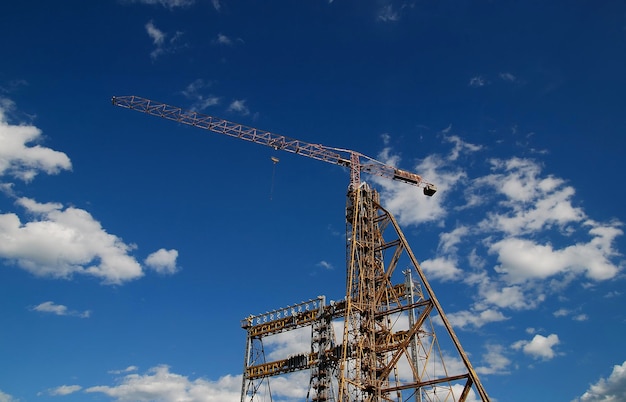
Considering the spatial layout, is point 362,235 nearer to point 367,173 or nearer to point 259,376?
point 367,173

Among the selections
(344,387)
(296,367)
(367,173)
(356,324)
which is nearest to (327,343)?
(296,367)

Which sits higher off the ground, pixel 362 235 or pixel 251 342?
pixel 362 235

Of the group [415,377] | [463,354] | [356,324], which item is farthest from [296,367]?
[463,354]

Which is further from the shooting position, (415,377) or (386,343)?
(386,343)

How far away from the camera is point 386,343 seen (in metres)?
48.4

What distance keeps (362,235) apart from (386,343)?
1063cm

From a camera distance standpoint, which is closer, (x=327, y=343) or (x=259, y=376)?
(x=327, y=343)

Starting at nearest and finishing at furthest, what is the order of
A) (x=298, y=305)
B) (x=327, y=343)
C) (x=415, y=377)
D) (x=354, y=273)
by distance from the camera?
(x=415, y=377) → (x=354, y=273) → (x=327, y=343) → (x=298, y=305)

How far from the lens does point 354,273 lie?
5181 centimetres

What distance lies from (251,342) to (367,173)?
2490 cm

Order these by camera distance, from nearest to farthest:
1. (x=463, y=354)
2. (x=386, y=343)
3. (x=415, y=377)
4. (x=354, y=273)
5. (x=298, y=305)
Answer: (x=463, y=354) < (x=415, y=377) < (x=386, y=343) < (x=354, y=273) < (x=298, y=305)

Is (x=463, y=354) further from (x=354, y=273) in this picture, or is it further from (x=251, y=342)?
(x=251, y=342)

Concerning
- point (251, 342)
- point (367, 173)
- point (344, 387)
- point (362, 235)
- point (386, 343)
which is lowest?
point (344, 387)

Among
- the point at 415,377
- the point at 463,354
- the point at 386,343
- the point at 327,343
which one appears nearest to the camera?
the point at 463,354
